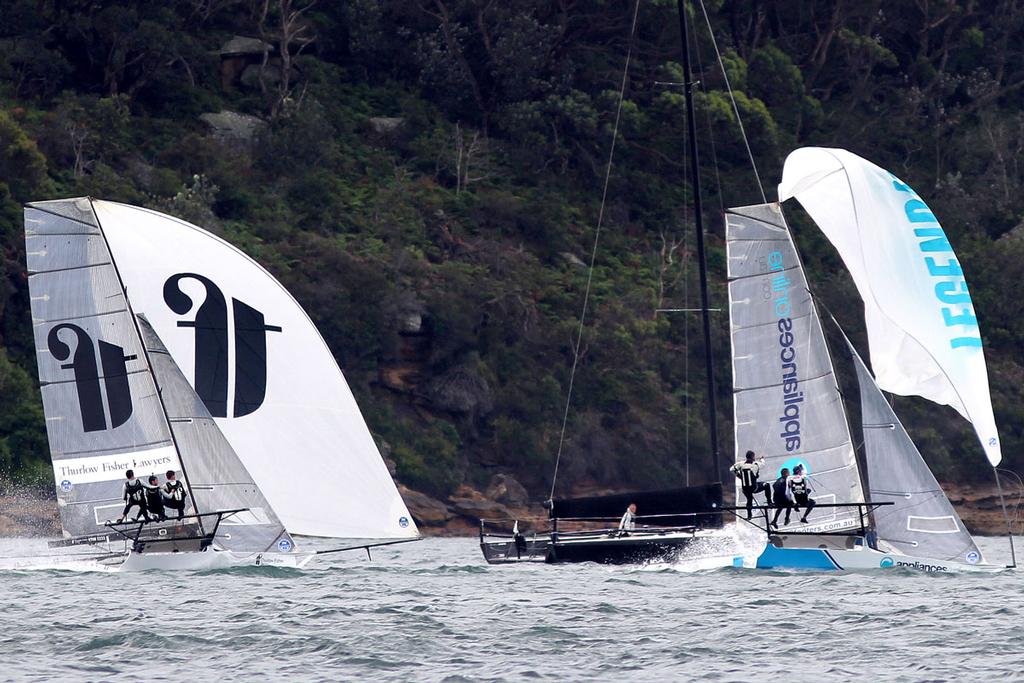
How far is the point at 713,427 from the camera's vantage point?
1119 inches

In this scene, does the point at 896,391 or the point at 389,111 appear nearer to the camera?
the point at 896,391

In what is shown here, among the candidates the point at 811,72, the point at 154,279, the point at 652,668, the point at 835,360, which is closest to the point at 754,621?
the point at 652,668

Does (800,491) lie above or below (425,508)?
above

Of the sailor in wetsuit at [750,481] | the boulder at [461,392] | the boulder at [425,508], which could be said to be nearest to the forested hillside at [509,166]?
the boulder at [461,392]

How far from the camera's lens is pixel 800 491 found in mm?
22984

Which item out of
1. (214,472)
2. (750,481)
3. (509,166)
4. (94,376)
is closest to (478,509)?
(509,166)

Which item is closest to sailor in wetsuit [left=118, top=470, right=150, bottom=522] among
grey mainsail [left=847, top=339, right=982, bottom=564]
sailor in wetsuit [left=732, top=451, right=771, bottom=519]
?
sailor in wetsuit [left=732, top=451, right=771, bottom=519]

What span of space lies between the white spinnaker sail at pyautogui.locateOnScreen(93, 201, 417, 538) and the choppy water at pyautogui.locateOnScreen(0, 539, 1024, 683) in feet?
3.53

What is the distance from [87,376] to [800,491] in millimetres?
9562

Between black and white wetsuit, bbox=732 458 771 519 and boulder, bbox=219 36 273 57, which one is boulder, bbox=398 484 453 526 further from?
black and white wetsuit, bbox=732 458 771 519

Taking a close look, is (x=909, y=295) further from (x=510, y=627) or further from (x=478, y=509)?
(x=478, y=509)

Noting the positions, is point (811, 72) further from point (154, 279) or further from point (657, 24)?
point (154, 279)

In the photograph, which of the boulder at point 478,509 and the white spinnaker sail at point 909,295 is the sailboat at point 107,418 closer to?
the white spinnaker sail at point 909,295

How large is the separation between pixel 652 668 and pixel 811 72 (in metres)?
45.5
